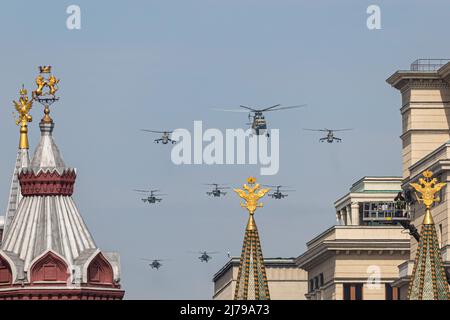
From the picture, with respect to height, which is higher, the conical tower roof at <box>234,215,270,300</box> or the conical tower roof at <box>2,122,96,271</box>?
the conical tower roof at <box>2,122,96,271</box>

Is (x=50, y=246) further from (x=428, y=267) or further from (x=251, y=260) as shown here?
(x=428, y=267)

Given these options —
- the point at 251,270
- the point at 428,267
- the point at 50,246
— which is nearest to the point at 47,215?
the point at 50,246

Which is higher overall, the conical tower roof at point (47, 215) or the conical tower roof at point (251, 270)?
the conical tower roof at point (47, 215)

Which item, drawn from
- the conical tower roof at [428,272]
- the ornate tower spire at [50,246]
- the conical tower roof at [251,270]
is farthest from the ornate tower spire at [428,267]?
the ornate tower spire at [50,246]

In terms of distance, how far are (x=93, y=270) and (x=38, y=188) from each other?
7.55 meters

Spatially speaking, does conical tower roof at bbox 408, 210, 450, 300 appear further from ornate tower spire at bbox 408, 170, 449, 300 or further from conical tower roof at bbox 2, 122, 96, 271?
conical tower roof at bbox 2, 122, 96, 271

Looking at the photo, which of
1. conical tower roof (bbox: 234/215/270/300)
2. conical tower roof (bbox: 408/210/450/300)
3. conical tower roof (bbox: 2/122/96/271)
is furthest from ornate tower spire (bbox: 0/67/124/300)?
conical tower roof (bbox: 408/210/450/300)

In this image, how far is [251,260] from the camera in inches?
7274

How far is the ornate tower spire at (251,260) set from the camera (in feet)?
600

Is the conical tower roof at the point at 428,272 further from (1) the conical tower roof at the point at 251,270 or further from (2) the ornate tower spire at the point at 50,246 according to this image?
(2) the ornate tower spire at the point at 50,246

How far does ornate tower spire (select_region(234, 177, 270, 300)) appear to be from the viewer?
183000 mm
